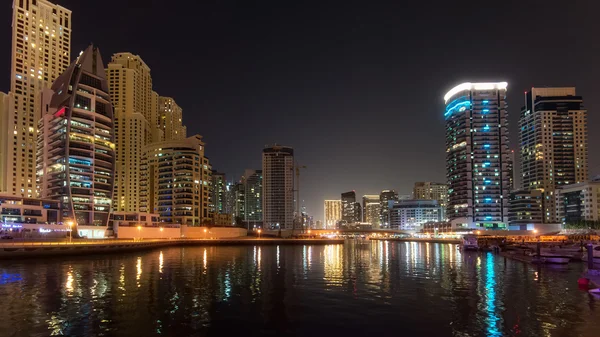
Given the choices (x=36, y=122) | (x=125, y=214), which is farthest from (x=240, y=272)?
(x=36, y=122)

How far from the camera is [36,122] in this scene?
187750 millimetres

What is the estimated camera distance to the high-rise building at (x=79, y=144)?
154250 millimetres

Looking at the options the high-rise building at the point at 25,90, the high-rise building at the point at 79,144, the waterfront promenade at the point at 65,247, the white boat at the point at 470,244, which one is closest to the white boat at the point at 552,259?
the white boat at the point at 470,244

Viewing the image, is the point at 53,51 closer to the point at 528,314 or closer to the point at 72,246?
the point at 72,246

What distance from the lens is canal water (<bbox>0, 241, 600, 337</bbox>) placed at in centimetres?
2772

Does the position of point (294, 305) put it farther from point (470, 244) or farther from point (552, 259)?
point (470, 244)

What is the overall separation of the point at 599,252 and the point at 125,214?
161 metres

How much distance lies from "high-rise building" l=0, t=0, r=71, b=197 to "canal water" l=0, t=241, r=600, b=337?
150m

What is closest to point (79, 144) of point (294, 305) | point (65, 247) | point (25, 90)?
point (25, 90)

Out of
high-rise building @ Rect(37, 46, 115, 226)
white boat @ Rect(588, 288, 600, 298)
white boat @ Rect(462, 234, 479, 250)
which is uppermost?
high-rise building @ Rect(37, 46, 115, 226)

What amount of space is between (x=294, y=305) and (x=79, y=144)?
483 ft

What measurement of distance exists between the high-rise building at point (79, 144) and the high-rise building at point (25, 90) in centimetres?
2136

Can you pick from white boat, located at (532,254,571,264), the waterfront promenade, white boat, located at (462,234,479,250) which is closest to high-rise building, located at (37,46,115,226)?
→ the waterfront promenade

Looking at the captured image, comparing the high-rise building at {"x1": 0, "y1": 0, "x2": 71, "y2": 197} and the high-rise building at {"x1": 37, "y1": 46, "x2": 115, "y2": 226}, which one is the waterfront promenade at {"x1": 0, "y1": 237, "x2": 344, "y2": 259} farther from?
the high-rise building at {"x1": 0, "y1": 0, "x2": 71, "y2": 197}
